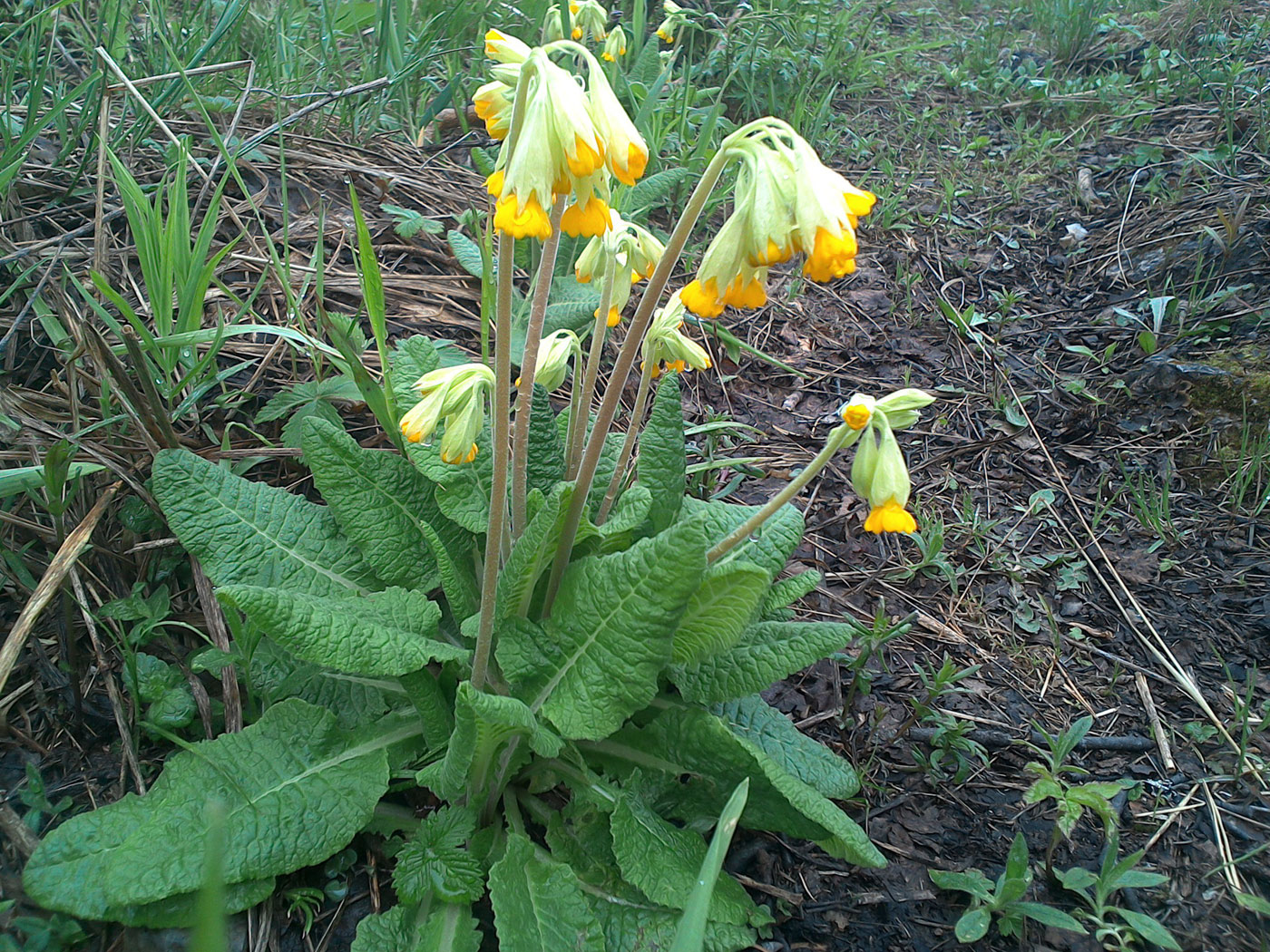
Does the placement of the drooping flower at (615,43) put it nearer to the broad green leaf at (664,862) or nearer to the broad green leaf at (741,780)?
the broad green leaf at (741,780)

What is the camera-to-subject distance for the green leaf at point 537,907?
5.66 ft

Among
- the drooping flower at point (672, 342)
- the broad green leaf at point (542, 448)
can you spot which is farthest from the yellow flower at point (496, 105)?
the broad green leaf at point (542, 448)

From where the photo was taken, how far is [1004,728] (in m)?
2.36

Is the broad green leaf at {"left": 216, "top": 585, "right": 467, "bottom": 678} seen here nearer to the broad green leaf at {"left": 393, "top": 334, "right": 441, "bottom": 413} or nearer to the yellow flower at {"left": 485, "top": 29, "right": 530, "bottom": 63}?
the broad green leaf at {"left": 393, "top": 334, "right": 441, "bottom": 413}

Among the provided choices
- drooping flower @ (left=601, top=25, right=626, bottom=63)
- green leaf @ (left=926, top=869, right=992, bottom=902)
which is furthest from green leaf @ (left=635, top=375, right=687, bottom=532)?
drooping flower @ (left=601, top=25, right=626, bottom=63)

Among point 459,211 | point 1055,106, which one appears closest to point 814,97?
point 1055,106

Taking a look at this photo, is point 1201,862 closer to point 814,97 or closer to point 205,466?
point 205,466

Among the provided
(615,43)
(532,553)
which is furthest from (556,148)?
(615,43)

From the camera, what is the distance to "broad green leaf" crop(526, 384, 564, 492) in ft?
7.13

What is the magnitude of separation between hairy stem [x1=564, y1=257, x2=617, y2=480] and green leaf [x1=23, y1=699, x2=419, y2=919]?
78cm

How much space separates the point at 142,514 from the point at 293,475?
423 mm

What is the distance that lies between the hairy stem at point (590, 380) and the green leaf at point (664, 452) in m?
0.16

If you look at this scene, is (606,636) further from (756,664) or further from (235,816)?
(235,816)

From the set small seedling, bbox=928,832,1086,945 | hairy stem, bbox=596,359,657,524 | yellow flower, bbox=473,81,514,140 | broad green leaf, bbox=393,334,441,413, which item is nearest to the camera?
yellow flower, bbox=473,81,514,140
